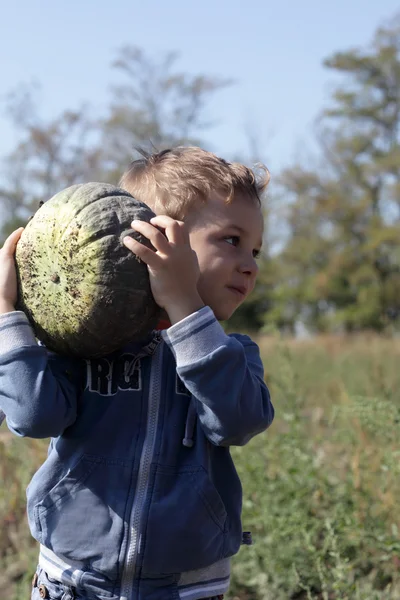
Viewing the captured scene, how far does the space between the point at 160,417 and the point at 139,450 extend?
10 cm

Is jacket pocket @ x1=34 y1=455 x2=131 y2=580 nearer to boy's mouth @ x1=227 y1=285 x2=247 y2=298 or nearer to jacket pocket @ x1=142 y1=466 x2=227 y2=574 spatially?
jacket pocket @ x1=142 y1=466 x2=227 y2=574

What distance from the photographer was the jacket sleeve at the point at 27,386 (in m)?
1.92

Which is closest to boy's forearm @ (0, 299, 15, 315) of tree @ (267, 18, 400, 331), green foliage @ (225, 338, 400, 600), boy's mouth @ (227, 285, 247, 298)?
boy's mouth @ (227, 285, 247, 298)

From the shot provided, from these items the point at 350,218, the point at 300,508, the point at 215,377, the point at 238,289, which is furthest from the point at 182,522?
the point at 350,218

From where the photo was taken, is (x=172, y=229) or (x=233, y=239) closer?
(x=172, y=229)

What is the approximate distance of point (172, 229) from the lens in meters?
1.96

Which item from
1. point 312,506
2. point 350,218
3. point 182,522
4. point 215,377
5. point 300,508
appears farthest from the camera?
point 350,218

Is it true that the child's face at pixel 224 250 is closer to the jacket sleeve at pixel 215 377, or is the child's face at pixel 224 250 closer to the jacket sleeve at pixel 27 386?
the jacket sleeve at pixel 215 377

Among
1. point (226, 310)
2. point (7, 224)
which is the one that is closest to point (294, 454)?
point (226, 310)

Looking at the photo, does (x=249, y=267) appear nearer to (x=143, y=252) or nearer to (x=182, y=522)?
(x=143, y=252)

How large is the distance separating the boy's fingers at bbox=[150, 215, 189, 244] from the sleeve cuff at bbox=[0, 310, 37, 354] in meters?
0.41

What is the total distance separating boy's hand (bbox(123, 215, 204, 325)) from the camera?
1.94 meters

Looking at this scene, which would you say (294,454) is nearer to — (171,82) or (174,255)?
(174,255)

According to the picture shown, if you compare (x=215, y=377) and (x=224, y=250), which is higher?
(x=224, y=250)
